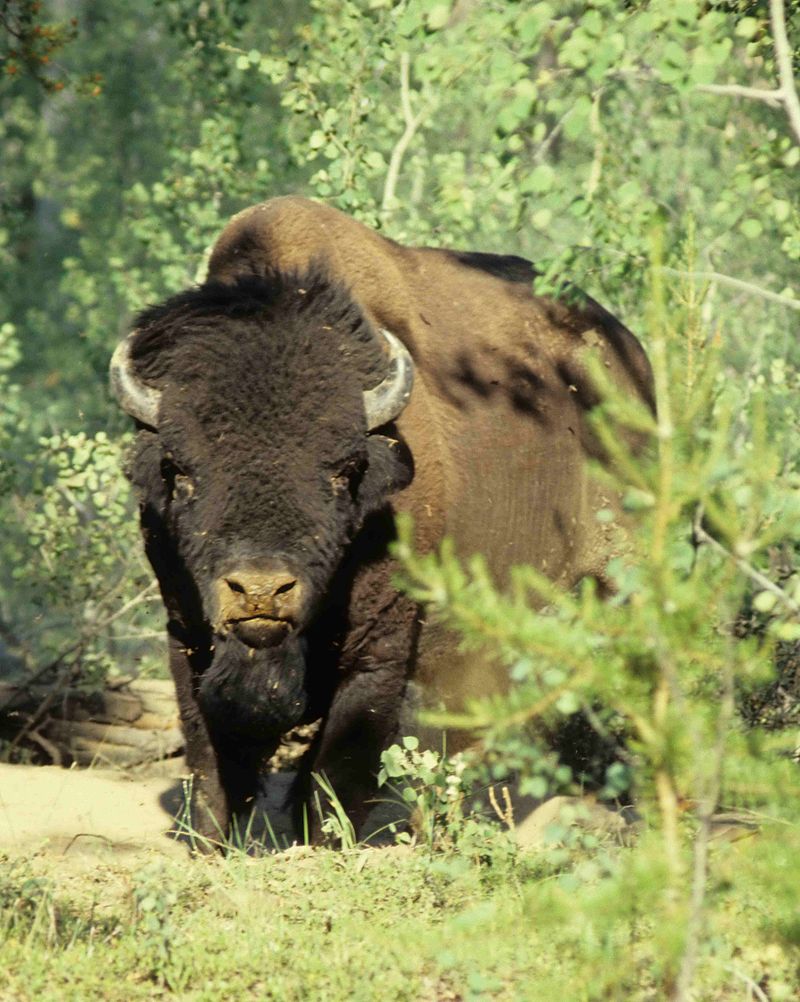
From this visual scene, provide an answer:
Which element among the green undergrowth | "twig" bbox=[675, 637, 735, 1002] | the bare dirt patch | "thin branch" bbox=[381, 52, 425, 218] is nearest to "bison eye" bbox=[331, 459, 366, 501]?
the green undergrowth

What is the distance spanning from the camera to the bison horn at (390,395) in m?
6.60

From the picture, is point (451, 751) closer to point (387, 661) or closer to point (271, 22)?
point (387, 661)

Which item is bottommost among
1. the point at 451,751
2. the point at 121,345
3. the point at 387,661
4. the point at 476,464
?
the point at 451,751

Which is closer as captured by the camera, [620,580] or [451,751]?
[620,580]

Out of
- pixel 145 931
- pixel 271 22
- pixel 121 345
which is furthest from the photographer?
pixel 271 22

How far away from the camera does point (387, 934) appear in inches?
188

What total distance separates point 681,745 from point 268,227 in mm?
4493

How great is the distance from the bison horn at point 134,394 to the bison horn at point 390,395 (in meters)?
0.87

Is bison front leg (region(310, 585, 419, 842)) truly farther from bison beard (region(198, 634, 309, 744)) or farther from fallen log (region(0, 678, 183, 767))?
fallen log (region(0, 678, 183, 767))

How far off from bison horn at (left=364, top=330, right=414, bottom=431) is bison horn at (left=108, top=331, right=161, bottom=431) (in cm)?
87

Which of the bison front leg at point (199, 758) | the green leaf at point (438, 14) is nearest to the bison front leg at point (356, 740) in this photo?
the bison front leg at point (199, 758)

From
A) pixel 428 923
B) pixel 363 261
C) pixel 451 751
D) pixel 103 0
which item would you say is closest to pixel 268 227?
pixel 363 261

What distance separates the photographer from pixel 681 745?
3512 millimetres

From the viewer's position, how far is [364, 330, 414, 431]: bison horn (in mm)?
6596
